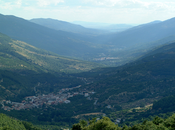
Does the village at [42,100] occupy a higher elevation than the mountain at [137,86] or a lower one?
lower

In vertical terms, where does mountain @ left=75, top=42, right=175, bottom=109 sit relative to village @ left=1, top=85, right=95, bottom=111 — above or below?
above

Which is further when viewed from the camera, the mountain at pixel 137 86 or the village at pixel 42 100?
the village at pixel 42 100

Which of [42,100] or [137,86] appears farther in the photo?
[42,100]

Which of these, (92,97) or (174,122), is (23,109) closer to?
(92,97)

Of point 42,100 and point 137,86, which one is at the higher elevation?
point 137,86

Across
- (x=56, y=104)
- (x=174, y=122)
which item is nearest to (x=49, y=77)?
(x=56, y=104)

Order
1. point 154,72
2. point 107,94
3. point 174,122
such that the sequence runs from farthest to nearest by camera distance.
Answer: point 154,72
point 107,94
point 174,122

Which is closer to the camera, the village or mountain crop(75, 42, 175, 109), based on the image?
mountain crop(75, 42, 175, 109)

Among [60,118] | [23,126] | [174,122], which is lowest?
[60,118]
